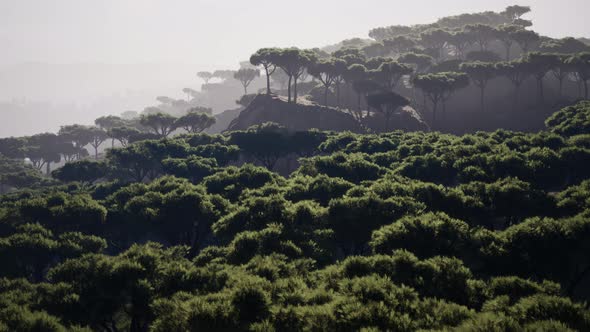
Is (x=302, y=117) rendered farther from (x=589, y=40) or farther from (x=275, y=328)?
(x=589, y=40)

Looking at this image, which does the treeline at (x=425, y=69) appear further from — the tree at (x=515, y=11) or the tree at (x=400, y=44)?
the tree at (x=515, y=11)

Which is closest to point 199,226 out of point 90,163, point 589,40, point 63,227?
point 63,227

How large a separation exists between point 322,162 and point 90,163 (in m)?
52.4

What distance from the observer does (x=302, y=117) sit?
9662 cm

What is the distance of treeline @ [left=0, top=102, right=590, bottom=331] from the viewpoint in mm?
17781

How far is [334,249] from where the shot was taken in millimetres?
33250

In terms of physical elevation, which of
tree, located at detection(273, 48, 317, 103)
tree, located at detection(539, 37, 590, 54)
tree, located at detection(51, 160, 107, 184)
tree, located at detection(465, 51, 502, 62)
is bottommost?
tree, located at detection(51, 160, 107, 184)

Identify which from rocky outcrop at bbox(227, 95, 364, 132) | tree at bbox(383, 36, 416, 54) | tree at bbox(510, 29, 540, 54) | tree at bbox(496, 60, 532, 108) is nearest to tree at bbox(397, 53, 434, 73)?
tree at bbox(383, 36, 416, 54)

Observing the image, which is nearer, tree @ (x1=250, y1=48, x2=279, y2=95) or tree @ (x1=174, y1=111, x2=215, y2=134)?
tree @ (x1=250, y1=48, x2=279, y2=95)

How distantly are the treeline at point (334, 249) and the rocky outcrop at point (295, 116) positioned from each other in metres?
31.6

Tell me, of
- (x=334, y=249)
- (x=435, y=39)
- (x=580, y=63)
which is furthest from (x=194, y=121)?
(x=580, y=63)

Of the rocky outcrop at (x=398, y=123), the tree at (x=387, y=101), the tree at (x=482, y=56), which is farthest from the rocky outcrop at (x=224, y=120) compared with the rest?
the tree at (x=482, y=56)

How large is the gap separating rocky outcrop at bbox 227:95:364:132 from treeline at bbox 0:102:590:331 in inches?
1244

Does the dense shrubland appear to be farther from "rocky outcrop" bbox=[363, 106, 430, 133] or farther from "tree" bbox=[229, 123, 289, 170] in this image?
"rocky outcrop" bbox=[363, 106, 430, 133]
